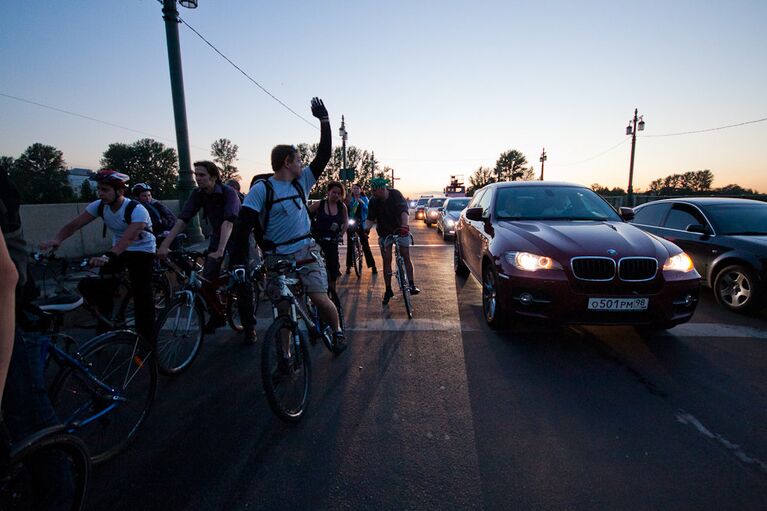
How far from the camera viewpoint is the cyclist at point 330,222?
5422 millimetres

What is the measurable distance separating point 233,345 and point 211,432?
1783 millimetres

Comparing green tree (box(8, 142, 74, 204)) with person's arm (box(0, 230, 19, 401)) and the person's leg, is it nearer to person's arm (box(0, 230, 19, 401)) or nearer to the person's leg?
the person's leg

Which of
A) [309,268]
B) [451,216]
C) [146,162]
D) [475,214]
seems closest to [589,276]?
[475,214]

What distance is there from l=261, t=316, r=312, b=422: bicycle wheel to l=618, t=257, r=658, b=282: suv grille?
3144 millimetres

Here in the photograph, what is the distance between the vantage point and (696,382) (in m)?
3.37

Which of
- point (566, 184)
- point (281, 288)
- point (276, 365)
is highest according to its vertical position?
point (566, 184)

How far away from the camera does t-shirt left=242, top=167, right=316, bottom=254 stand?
10.3 feet

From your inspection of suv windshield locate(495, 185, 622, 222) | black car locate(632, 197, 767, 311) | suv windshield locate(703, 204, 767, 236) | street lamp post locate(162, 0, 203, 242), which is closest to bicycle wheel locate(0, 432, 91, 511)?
suv windshield locate(495, 185, 622, 222)

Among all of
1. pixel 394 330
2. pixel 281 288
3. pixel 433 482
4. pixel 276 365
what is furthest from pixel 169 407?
pixel 394 330

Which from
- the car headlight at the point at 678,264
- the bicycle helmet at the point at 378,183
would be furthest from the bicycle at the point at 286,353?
the car headlight at the point at 678,264

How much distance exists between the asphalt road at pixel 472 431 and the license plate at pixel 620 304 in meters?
0.50

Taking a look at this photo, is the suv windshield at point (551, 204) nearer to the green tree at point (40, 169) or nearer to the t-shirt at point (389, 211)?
the t-shirt at point (389, 211)

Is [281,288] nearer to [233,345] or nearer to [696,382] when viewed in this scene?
[233,345]

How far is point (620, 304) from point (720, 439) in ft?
4.85
